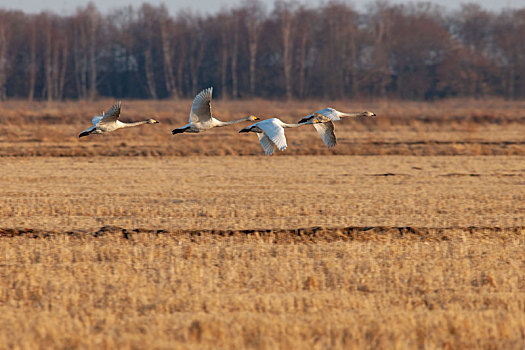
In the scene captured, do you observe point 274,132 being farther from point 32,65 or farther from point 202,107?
point 32,65

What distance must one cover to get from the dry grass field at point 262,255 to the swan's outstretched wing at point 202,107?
1.63 metres

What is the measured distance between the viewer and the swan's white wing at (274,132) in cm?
901

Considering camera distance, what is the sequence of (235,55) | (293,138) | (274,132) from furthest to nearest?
1. (235,55)
2. (293,138)
3. (274,132)

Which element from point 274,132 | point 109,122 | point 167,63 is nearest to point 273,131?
point 274,132

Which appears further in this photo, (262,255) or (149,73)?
(149,73)

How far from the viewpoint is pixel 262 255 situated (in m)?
9.41

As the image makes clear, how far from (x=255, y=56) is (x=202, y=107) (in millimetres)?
56968

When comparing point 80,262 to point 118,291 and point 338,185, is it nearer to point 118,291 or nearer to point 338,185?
point 118,291

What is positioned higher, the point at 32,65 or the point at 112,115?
the point at 32,65

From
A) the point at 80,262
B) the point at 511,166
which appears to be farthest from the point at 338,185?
the point at 80,262

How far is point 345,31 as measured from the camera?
66500 mm

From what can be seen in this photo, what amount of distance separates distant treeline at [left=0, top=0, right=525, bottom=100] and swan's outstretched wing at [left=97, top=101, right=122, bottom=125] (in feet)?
171

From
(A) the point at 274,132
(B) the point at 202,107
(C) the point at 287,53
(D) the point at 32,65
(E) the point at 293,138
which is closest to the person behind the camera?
(A) the point at 274,132

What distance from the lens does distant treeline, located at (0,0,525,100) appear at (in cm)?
6353
